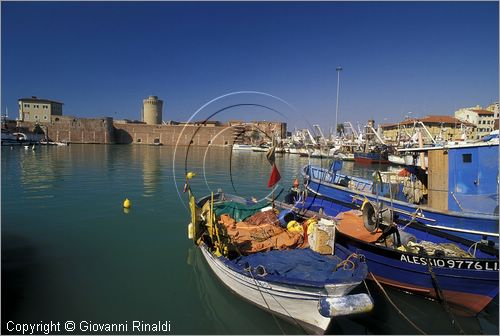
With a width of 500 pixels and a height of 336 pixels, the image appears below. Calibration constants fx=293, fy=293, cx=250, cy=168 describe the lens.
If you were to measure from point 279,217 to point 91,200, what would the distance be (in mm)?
14808

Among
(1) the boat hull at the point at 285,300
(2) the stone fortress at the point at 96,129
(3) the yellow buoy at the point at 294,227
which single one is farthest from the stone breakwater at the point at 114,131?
Answer: (1) the boat hull at the point at 285,300

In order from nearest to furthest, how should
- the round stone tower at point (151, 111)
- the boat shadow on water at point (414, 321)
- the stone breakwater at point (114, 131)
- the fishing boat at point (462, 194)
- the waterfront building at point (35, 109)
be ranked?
1. the boat shadow on water at point (414, 321)
2. the fishing boat at point (462, 194)
3. the stone breakwater at point (114, 131)
4. the waterfront building at point (35, 109)
5. the round stone tower at point (151, 111)

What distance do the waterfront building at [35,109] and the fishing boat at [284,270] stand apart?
408ft

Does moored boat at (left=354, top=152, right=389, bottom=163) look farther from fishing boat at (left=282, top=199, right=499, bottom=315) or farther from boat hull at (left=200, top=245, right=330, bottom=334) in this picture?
boat hull at (left=200, top=245, right=330, bottom=334)

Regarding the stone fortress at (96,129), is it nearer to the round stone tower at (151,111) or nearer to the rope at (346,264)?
the round stone tower at (151,111)

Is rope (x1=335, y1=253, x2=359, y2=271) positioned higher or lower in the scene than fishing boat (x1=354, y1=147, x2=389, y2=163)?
lower

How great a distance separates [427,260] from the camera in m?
8.07

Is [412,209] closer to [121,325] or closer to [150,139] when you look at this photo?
[121,325]

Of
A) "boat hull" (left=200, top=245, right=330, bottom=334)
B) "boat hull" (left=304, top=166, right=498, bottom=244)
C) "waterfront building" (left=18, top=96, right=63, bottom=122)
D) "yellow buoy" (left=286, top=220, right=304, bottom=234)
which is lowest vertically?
Answer: "boat hull" (left=200, top=245, right=330, bottom=334)

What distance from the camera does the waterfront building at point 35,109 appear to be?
107000 millimetres

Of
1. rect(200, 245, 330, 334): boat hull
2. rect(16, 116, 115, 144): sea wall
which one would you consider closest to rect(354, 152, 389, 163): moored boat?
rect(200, 245, 330, 334): boat hull

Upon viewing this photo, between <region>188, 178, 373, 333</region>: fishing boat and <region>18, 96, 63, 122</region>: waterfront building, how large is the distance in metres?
124

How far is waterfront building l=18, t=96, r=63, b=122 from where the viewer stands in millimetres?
107000

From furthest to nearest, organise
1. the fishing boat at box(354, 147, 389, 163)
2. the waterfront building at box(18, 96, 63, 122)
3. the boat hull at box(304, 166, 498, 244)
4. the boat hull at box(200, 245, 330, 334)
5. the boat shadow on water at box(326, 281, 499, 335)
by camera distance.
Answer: the waterfront building at box(18, 96, 63, 122) < the fishing boat at box(354, 147, 389, 163) < the boat hull at box(304, 166, 498, 244) < the boat shadow on water at box(326, 281, 499, 335) < the boat hull at box(200, 245, 330, 334)
